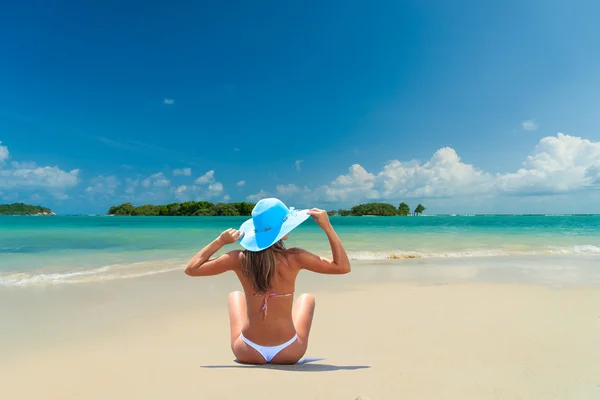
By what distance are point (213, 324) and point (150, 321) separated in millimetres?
1010

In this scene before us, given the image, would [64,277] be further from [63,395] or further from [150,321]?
[63,395]

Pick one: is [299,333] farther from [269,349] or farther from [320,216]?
[320,216]

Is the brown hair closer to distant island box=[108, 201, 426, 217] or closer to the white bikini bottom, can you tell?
the white bikini bottom

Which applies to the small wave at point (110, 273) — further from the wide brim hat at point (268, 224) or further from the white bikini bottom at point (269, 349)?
the wide brim hat at point (268, 224)

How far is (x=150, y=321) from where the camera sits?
5148 millimetres

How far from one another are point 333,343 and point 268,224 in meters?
2.10

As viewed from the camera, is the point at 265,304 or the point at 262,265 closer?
the point at 262,265

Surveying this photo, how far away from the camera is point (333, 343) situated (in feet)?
13.4

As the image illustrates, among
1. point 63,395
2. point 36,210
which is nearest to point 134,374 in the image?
point 63,395

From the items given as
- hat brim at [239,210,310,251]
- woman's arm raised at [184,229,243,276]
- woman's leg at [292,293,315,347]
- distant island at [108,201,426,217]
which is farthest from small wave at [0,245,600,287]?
distant island at [108,201,426,217]

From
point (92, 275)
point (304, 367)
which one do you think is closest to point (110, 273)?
point (92, 275)

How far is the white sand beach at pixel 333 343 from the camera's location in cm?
249

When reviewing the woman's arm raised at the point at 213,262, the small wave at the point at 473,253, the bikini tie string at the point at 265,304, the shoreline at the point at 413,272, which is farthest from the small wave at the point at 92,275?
the bikini tie string at the point at 265,304

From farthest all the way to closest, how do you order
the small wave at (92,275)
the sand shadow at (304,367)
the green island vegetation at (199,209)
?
the green island vegetation at (199,209), the small wave at (92,275), the sand shadow at (304,367)
